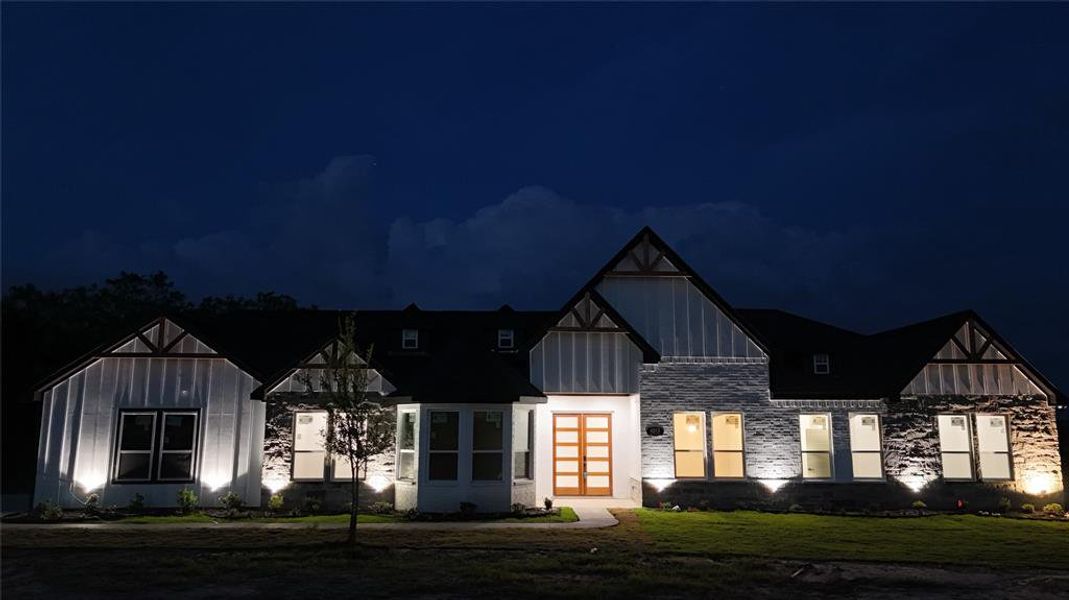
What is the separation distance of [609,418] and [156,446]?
12.2m

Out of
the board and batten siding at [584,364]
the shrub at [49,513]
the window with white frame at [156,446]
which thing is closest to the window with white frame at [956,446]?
the board and batten siding at [584,364]

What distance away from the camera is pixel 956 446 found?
20547 millimetres

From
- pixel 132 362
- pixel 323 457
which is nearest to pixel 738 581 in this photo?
pixel 323 457

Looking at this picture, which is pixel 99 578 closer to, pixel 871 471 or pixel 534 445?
pixel 534 445

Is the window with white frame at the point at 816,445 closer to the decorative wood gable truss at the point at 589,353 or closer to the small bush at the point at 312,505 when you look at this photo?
the decorative wood gable truss at the point at 589,353

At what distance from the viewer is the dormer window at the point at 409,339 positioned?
23594 millimetres

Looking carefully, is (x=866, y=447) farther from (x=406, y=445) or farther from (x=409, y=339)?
(x=409, y=339)

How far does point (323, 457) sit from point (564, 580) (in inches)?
428

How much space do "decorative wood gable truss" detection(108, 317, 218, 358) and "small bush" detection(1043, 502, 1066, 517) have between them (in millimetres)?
22478

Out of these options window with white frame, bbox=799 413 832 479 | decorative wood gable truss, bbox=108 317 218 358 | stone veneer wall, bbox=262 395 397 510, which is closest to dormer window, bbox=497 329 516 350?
stone veneer wall, bbox=262 395 397 510

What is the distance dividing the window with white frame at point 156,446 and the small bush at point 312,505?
10.2 ft

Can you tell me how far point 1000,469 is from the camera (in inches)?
800

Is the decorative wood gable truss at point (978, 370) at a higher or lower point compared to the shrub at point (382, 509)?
higher

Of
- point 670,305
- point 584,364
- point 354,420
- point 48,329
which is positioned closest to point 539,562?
point 354,420
